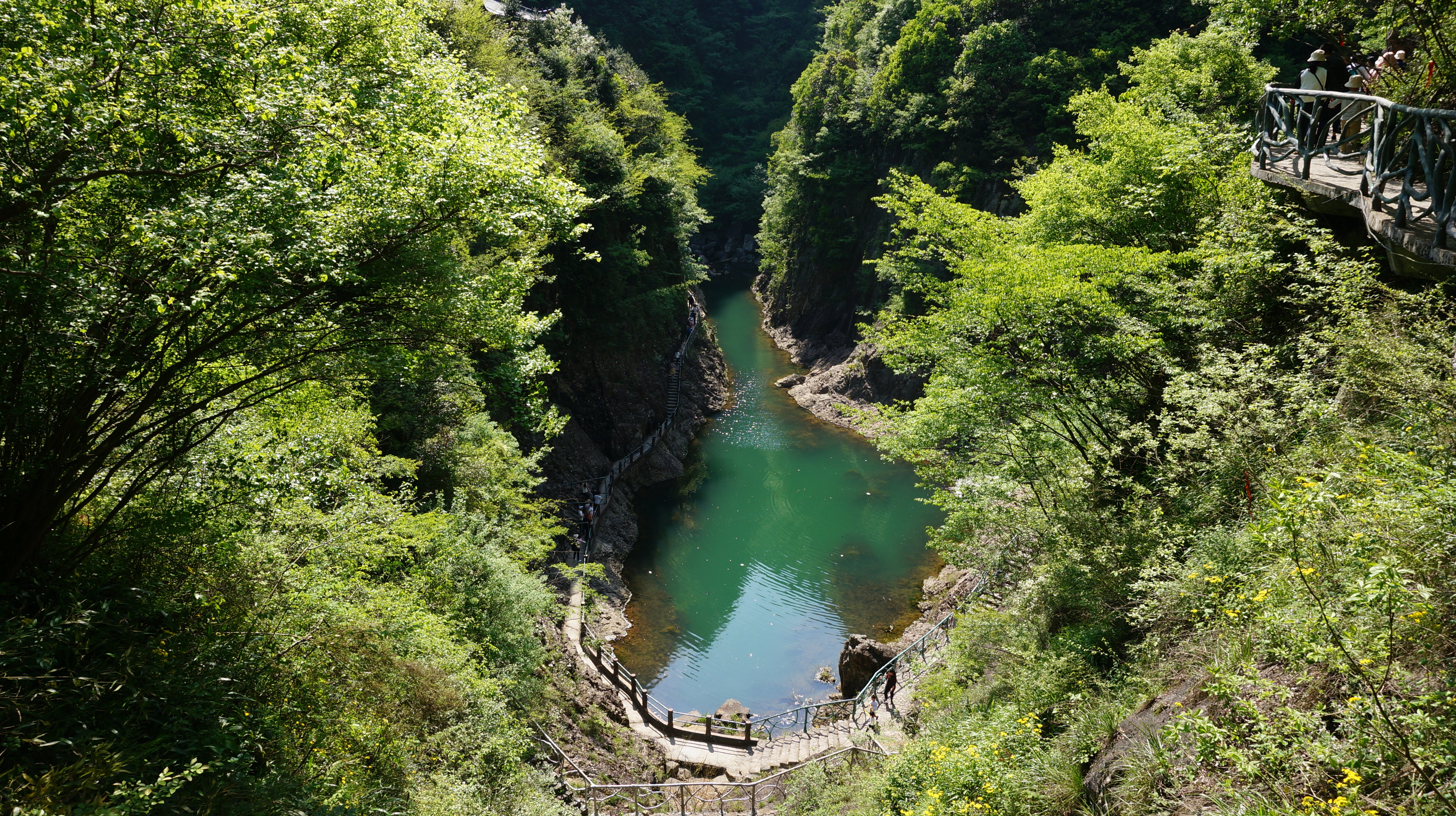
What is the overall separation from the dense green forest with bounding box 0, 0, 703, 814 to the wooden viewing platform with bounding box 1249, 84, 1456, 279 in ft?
24.6

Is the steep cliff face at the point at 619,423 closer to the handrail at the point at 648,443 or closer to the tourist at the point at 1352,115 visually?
the handrail at the point at 648,443

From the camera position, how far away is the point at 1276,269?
8195 millimetres

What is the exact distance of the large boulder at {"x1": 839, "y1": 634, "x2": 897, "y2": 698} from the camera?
15.6m

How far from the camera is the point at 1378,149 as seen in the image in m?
6.44

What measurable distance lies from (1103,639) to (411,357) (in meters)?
7.94

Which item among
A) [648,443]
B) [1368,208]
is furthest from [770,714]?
[1368,208]

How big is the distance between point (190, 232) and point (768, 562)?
1903cm

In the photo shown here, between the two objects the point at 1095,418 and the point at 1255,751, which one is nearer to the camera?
the point at 1255,751

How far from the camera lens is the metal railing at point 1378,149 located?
5.46 m

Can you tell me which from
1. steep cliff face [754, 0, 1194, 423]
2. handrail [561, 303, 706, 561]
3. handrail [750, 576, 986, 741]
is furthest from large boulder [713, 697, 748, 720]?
steep cliff face [754, 0, 1194, 423]

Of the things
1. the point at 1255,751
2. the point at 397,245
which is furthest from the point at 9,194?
the point at 1255,751

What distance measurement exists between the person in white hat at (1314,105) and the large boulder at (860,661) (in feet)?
39.0

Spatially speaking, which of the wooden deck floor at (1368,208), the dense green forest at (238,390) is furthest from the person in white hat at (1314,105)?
the dense green forest at (238,390)

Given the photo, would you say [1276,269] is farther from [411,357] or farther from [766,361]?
[766,361]
